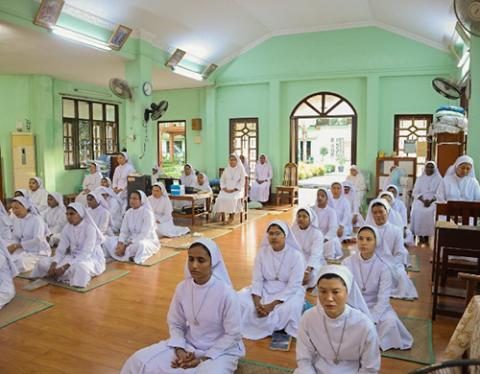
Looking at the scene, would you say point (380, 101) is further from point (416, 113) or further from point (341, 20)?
point (341, 20)

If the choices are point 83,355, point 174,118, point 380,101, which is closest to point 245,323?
point 83,355

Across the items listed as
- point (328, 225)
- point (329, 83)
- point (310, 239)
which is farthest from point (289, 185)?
point (310, 239)

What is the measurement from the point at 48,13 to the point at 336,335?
6.48 metres

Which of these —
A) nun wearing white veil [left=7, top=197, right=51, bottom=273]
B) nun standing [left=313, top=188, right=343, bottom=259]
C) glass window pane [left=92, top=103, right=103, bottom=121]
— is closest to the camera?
nun wearing white veil [left=7, top=197, right=51, bottom=273]

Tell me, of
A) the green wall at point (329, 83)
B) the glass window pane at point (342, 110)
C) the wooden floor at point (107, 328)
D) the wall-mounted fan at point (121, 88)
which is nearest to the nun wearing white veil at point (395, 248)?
the wooden floor at point (107, 328)

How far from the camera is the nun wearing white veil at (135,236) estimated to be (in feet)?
19.8

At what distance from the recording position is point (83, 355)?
10.8 feet

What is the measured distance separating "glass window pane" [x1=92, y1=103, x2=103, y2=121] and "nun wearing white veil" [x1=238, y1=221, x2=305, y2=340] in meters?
9.66

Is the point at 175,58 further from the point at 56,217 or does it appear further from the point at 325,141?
the point at 325,141

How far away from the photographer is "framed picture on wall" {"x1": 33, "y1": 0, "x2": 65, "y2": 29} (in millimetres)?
6516

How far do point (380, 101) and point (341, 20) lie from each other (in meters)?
2.16

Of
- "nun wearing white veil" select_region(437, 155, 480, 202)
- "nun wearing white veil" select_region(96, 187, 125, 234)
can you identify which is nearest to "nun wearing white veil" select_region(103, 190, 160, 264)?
"nun wearing white veil" select_region(96, 187, 125, 234)

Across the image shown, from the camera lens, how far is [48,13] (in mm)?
6641

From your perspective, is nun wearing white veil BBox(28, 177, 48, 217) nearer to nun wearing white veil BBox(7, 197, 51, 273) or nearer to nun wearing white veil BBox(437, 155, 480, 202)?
nun wearing white veil BBox(7, 197, 51, 273)
